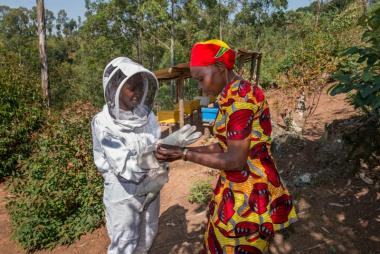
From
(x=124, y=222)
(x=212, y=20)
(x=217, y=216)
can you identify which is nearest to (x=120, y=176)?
(x=124, y=222)

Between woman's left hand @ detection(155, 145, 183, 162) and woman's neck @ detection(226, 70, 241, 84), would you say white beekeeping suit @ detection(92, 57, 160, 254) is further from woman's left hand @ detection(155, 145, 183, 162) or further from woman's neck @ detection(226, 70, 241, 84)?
woman's neck @ detection(226, 70, 241, 84)

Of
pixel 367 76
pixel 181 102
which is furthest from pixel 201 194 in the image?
pixel 181 102

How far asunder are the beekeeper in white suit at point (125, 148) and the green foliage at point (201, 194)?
2.34 m

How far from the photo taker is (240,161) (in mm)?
1656

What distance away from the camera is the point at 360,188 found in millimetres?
4430

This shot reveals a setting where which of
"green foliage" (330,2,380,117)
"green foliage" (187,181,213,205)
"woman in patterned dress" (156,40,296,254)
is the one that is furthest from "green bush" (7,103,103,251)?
"green foliage" (330,2,380,117)

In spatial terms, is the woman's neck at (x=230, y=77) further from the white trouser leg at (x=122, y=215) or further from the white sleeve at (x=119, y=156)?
the white trouser leg at (x=122, y=215)

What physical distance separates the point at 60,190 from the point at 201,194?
2.16 meters

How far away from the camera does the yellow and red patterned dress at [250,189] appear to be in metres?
1.73

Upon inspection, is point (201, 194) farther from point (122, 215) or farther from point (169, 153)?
point (169, 153)

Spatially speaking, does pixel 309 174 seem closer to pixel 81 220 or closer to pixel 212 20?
pixel 81 220

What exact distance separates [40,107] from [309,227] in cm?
787

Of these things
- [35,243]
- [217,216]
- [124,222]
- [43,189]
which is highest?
[217,216]

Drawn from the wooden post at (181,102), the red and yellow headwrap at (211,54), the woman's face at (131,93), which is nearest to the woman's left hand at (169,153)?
the red and yellow headwrap at (211,54)
